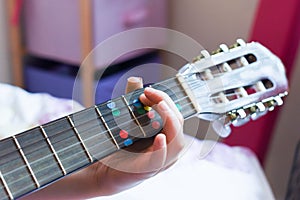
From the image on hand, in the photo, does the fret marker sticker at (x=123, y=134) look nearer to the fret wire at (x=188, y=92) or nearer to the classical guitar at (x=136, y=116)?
the classical guitar at (x=136, y=116)

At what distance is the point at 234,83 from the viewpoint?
32.5 inches

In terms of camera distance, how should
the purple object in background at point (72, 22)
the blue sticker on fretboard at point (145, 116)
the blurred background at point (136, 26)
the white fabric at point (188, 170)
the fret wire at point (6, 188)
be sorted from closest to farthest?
the fret wire at point (6, 188) → the blue sticker on fretboard at point (145, 116) → the white fabric at point (188, 170) → the blurred background at point (136, 26) → the purple object in background at point (72, 22)

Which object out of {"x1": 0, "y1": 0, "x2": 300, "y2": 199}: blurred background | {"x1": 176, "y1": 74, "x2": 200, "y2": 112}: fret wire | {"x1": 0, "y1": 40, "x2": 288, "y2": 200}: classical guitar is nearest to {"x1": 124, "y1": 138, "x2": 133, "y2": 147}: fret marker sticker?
{"x1": 0, "y1": 40, "x2": 288, "y2": 200}: classical guitar

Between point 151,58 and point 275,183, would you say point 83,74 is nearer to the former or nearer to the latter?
point 151,58

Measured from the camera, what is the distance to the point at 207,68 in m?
0.82

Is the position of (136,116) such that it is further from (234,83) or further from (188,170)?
(188,170)

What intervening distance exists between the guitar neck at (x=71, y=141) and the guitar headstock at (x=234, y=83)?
0.06m

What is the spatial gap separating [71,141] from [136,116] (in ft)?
0.32

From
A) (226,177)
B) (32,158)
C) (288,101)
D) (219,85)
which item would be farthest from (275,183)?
(32,158)

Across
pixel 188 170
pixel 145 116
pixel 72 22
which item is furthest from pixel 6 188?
pixel 72 22

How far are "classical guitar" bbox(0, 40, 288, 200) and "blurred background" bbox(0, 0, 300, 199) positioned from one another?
49cm

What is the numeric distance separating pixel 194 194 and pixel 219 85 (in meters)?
0.28

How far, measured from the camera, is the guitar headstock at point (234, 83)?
0.80 m

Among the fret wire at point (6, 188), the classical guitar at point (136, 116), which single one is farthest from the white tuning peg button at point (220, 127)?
the fret wire at point (6, 188)
